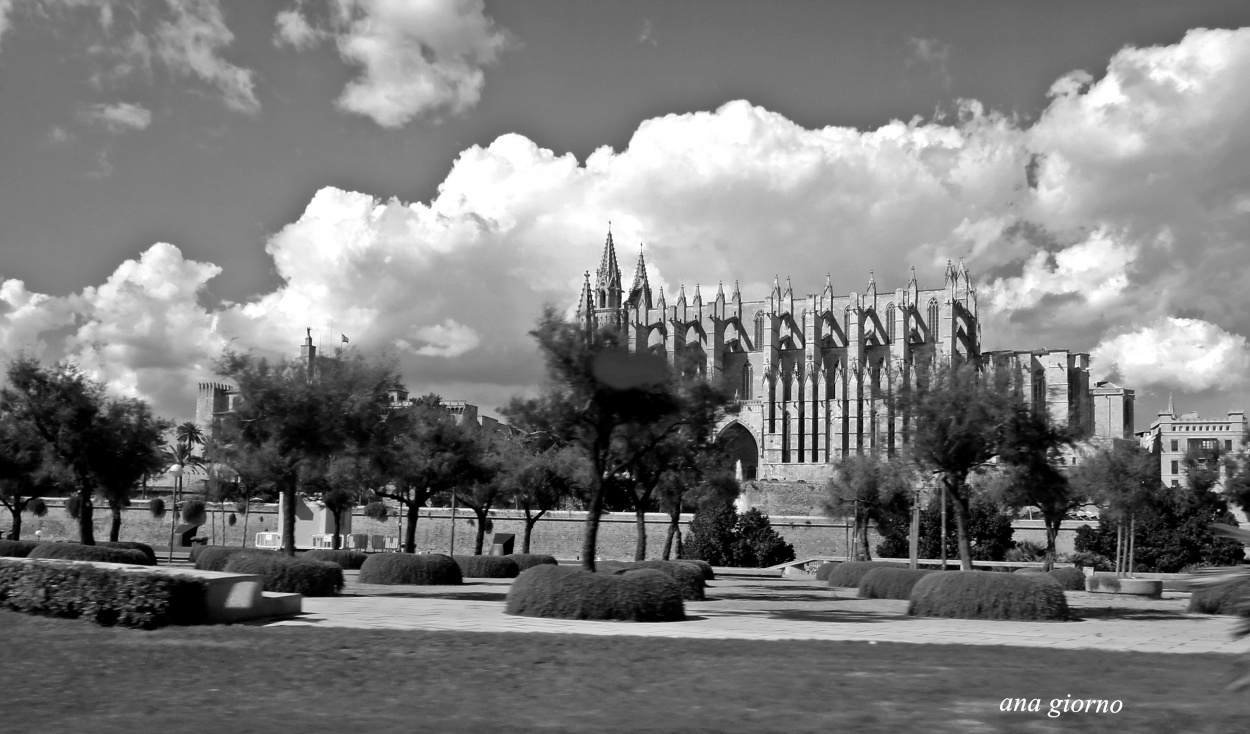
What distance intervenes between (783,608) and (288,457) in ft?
36.8

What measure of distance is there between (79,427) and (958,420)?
78.6 ft

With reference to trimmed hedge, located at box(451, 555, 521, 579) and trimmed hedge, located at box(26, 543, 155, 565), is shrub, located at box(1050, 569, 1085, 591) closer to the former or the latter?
trimmed hedge, located at box(451, 555, 521, 579)

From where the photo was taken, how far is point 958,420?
73.0 feet

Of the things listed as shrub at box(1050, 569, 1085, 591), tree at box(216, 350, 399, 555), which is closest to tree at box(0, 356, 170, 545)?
tree at box(216, 350, 399, 555)

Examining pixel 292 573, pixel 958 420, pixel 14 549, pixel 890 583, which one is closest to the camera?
pixel 292 573

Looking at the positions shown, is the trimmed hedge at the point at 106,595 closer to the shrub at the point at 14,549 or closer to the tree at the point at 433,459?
the shrub at the point at 14,549

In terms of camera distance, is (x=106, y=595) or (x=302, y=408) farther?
(x=302, y=408)

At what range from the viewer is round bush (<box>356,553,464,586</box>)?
88.1 feet

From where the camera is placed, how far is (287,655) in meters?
10.2

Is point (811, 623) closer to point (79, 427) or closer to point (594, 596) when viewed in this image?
point (594, 596)

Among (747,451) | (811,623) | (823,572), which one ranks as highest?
(747,451)

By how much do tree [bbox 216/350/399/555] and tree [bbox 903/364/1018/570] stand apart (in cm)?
1176

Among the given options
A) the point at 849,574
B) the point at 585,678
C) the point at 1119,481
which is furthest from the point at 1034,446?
the point at 1119,481

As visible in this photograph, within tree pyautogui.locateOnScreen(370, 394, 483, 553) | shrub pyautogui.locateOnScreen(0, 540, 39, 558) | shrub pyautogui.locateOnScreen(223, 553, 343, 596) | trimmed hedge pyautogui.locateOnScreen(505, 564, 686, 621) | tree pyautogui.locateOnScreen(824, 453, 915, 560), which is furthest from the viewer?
tree pyautogui.locateOnScreen(824, 453, 915, 560)
